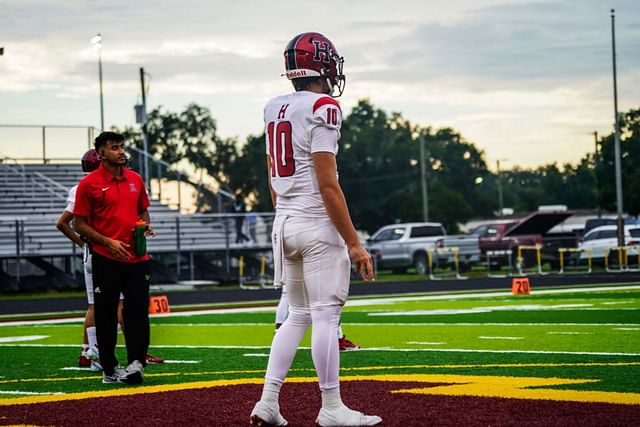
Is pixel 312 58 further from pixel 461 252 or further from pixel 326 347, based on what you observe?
pixel 461 252

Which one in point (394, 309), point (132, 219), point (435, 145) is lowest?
point (394, 309)

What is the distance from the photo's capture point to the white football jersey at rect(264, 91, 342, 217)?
6.06 metres

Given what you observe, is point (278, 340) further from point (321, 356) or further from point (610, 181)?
point (610, 181)

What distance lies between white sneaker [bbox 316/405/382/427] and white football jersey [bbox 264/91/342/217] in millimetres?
1013

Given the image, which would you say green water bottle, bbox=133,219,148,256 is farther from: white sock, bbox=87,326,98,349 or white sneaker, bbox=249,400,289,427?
white sneaker, bbox=249,400,289,427

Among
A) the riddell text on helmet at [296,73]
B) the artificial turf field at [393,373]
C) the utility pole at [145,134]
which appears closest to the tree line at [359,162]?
the utility pole at [145,134]

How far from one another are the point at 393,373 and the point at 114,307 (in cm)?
214

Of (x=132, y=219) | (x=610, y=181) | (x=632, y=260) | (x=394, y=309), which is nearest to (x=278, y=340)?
(x=132, y=219)

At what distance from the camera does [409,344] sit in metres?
11.3

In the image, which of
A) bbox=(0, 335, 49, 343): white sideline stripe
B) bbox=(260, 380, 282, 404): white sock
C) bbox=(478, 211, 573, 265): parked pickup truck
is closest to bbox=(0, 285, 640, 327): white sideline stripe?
bbox=(0, 335, 49, 343): white sideline stripe

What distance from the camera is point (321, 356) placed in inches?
236

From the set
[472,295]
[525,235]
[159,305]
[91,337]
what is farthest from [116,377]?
[525,235]

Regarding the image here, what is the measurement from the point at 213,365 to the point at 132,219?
163cm

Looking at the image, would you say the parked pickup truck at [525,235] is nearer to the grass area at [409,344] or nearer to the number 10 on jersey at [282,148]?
the grass area at [409,344]
